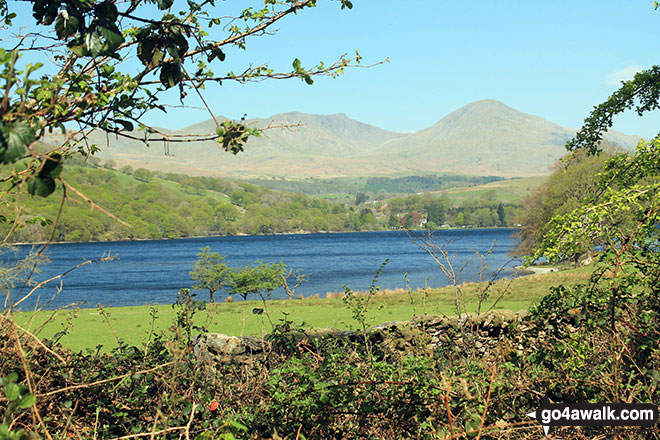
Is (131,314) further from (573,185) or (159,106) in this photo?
(573,185)

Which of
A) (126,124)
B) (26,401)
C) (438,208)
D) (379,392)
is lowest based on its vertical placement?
(438,208)

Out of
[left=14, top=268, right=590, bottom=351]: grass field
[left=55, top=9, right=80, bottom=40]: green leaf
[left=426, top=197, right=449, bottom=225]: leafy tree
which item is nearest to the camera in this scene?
[left=55, top=9, right=80, bottom=40]: green leaf

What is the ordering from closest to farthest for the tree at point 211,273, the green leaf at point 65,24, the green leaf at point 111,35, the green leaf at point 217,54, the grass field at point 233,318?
1. the green leaf at point 111,35
2. the green leaf at point 65,24
3. the green leaf at point 217,54
4. the grass field at point 233,318
5. the tree at point 211,273

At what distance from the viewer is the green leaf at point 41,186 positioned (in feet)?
5.92

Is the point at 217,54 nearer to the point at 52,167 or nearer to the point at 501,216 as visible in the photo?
the point at 52,167

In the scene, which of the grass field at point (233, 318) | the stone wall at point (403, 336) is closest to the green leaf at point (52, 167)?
the stone wall at point (403, 336)

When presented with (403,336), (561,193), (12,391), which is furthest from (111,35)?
(561,193)

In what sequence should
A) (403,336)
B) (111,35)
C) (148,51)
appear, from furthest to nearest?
(403,336), (148,51), (111,35)

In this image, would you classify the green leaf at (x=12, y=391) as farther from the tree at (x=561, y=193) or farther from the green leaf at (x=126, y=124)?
the tree at (x=561, y=193)

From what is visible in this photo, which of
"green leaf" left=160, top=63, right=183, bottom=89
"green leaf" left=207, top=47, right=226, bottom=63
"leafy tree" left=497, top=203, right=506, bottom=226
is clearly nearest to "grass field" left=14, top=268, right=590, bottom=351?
"green leaf" left=207, top=47, right=226, bottom=63

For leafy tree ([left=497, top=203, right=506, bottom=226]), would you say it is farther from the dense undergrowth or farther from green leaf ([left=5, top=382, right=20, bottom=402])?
green leaf ([left=5, top=382, right=20, bottom=402])

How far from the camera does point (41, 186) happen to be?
1.83 m

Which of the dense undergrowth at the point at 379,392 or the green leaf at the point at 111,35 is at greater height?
the green leaf at the point at 111,35

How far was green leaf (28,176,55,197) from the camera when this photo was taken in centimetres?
180
